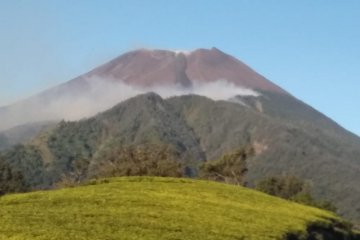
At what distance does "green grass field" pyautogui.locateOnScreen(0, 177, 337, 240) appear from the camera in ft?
49.5

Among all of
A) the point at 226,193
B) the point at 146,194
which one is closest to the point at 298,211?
the point at 226,193

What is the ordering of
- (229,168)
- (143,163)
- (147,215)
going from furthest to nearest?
1. (229,168)
2. (143,163)
3. (147,215)

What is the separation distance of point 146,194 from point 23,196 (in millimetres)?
4650

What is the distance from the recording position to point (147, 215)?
746 inches

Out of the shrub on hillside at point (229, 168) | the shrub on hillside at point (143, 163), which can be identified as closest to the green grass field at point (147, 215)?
the shrub on hillside at point (143, 163)

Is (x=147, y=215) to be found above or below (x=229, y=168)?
below

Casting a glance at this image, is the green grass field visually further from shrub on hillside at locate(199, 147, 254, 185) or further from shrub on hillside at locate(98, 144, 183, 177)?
shrub on hillside at locate(199, 147, 254, 185)

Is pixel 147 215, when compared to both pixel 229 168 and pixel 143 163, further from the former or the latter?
pixel 229 168

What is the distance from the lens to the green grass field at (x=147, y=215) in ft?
49.5

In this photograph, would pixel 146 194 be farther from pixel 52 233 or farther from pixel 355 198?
pixel 355 198

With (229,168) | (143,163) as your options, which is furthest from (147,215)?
(229,168)

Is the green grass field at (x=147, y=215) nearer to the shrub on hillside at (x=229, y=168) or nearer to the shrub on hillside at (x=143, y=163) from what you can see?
the shrub on hillside at (x=143, y=163)

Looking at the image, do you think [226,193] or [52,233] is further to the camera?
[226,193]

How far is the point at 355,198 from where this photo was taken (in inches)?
7692
